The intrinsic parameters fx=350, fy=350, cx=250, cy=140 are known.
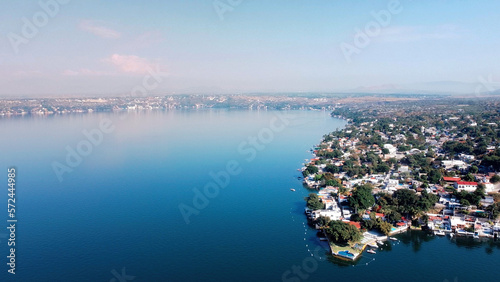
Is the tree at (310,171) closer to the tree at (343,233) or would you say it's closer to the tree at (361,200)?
the tree at (361,200)

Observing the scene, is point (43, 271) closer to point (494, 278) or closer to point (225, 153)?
point (494, 278)

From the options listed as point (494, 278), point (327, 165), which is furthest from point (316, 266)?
point (327, 165)

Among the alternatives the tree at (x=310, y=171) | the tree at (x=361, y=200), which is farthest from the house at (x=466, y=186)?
the tree at (x=310, y=171)

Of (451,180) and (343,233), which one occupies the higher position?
(451,180)

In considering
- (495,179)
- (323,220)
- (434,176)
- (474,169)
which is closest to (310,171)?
(434,176)

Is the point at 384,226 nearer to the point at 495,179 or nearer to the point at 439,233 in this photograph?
the point at 439,233

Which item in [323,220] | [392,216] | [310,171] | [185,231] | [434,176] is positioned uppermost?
[434,176]
